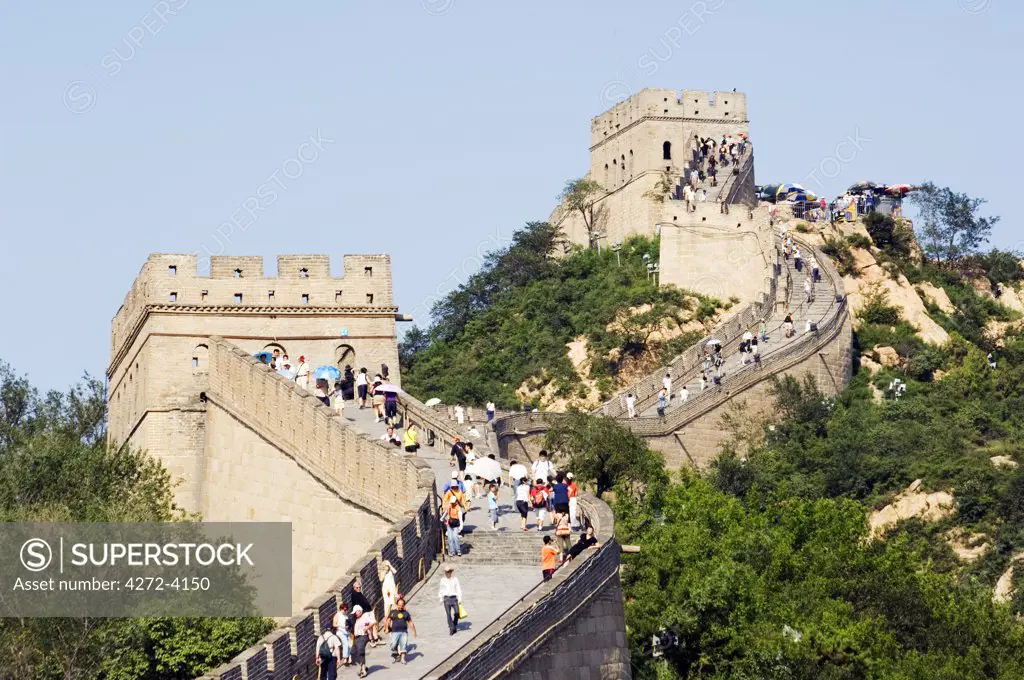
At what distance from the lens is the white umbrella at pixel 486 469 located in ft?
118

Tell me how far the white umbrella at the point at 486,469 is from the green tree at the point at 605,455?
13743 millimetres

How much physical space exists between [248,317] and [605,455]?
28.2ft

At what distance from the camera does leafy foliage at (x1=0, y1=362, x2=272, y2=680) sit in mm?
33625

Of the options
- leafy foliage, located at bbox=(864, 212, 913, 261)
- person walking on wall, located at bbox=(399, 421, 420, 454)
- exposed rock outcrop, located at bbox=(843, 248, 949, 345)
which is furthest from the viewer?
leafy foliage, located at bbox=(864, 212, 913, 261)

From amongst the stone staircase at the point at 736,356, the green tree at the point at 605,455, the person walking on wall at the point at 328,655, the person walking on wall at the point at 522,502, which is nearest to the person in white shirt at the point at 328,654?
the person walking on wall at the point at 328,655

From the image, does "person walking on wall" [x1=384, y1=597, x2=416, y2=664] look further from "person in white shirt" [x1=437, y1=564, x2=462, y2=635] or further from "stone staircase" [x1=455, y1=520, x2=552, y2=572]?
"stone staircase" [x1=455, y1=520, x2=552, y2=572]

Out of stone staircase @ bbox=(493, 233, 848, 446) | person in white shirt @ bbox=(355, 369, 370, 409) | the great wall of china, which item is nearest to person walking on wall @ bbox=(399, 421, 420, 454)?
the great wall of china

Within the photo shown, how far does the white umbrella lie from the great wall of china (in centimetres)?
89

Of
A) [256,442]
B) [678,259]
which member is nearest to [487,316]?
[678,259]

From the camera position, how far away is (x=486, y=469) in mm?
36125

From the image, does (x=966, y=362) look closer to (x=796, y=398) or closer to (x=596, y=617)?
(x=796, y=398)

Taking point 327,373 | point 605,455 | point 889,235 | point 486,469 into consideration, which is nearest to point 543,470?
point 486,469

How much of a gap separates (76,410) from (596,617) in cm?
3348

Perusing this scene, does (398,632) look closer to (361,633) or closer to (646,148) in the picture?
(361,633)
